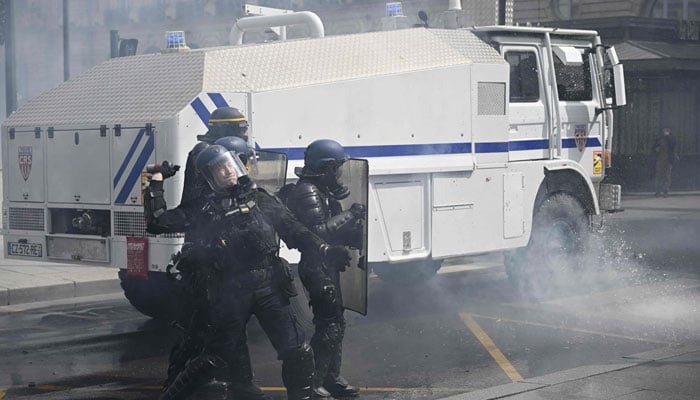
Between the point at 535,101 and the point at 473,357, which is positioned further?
the point at 535,101

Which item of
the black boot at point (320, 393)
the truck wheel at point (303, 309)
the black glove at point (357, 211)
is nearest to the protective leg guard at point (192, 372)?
the black boot at point (320, 393)

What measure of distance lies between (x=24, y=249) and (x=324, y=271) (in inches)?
137

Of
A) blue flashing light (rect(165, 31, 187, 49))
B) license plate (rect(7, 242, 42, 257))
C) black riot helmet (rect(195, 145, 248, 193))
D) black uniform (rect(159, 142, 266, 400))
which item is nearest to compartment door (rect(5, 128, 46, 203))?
license plate (rect(7, 242, 42, 257))

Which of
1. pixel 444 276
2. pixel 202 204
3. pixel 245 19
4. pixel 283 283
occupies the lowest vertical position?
pixel 444 276

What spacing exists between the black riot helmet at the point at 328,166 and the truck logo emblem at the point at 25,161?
3189 millimetres

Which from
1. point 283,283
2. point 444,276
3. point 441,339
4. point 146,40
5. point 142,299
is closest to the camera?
point 283,283

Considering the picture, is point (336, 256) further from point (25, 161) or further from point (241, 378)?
point (25, 161)

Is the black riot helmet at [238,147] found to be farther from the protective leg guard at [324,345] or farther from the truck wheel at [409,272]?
the truck wheel at [409,272]

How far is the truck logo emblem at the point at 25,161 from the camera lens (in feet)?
30.3

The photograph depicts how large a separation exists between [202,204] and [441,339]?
3.59 meters

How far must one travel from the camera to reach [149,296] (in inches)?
385

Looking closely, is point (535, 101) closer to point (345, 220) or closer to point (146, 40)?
point (345, 220)

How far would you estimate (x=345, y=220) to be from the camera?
6965 millimetres

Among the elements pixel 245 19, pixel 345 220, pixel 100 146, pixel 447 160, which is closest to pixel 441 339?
pixel 447 160
